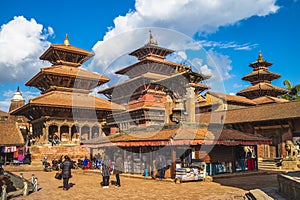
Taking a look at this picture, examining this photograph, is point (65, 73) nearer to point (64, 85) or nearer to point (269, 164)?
point (64, 85)

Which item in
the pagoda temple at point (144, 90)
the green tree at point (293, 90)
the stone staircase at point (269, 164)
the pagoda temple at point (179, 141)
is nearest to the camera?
the pagoda temple at point (179, 141)

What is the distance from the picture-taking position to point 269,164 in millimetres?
29359

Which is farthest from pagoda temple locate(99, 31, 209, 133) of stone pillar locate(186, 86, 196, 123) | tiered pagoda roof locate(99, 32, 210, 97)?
stone pillar locate(186, 86, 196, 123)

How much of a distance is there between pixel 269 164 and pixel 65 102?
21981 millimetres

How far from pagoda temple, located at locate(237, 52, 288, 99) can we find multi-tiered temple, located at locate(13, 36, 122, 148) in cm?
2612

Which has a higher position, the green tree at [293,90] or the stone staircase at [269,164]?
the green tree at [293,90]

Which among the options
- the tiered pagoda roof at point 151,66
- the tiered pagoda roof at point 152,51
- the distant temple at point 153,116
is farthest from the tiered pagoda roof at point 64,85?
the tiered pagoda roof at point 152,51

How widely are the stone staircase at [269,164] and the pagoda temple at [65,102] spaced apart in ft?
57.9

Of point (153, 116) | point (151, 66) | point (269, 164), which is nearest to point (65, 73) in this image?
point (153, 116)

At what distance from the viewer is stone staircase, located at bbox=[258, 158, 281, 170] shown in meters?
27.9

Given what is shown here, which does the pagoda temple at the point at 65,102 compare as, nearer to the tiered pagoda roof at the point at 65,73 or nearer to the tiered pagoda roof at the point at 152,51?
the tiered pagoda roof at the point at 65,73

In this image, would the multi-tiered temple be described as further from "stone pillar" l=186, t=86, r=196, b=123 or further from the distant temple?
"stone pillar" l=186, t=86, r=196, b=123

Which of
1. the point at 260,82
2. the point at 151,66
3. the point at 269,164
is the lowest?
the point at 269,164

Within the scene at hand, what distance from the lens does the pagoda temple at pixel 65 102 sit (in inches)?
1336
